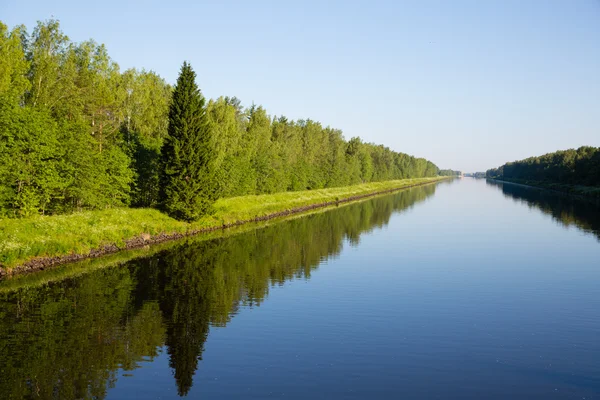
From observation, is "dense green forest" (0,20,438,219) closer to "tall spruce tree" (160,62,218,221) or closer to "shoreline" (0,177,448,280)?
"tall spruce tree" (160,62,218,221)

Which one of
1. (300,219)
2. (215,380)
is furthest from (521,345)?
(300,219)

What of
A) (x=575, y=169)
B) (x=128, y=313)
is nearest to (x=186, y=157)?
(x=128, y=313)

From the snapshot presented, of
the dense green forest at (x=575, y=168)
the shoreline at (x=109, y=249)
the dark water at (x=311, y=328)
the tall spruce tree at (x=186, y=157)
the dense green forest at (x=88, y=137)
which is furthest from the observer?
the dense green forest at (x=575, y=168)

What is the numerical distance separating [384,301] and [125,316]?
524 inches

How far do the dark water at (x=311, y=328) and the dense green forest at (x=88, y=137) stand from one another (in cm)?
1042

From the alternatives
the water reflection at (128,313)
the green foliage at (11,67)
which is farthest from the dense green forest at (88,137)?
the water reflection at (128,313)

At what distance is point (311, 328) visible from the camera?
68.1 feet

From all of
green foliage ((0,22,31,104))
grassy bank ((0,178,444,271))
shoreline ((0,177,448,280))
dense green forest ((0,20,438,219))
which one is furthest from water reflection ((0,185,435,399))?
green foliage ((0,22,31,104))

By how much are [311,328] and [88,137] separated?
30.0m

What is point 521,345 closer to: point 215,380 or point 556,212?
point 215,380

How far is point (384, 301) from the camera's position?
24938 millimetres

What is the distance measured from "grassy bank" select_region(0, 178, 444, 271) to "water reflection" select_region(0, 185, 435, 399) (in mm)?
3950

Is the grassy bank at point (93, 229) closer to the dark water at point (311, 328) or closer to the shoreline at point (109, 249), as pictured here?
the shoreline at point (109, 249)

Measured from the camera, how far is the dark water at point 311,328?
50.0ft
